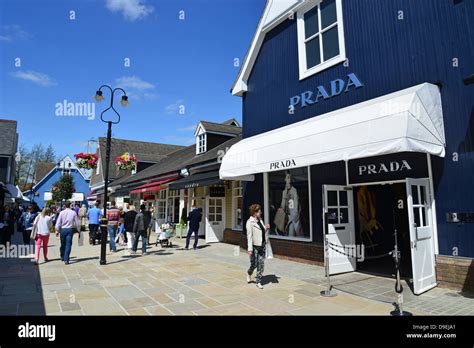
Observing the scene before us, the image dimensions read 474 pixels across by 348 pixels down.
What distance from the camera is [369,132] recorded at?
20.6 ft

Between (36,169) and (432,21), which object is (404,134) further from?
(36,169)

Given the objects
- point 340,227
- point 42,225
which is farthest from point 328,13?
point 42,225

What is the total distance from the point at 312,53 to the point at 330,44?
0.68 meters

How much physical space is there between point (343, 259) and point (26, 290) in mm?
7273

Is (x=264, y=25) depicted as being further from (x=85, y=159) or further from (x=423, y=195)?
(x=85, y=159)

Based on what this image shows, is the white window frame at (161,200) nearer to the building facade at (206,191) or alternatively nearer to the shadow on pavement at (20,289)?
the building facade at (206,191)

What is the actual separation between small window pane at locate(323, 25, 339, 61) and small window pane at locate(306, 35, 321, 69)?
0.28m

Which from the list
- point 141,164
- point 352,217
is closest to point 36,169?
point 141,164

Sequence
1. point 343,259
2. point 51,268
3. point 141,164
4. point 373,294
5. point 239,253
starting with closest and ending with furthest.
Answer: point 373,294, point 343,259, point 51,268, point 239,253, point 141,164

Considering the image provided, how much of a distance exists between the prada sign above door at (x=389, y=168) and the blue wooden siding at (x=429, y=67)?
14.3 inches

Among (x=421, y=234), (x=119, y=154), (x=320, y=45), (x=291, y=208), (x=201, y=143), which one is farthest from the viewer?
(x=119, y=154)

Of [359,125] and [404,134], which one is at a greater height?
[359,125]

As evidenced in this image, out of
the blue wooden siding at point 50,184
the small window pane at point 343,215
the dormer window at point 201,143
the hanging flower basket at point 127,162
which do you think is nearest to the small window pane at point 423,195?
the small window pane at point 343,215
